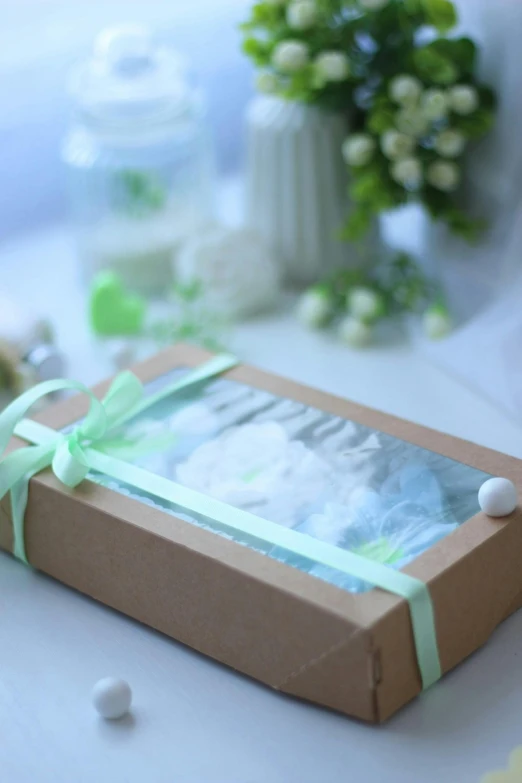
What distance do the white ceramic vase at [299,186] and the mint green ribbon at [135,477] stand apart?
0.28 m

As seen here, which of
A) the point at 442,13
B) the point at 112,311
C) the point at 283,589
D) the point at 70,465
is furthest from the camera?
the point at 112,311

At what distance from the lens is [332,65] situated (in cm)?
92

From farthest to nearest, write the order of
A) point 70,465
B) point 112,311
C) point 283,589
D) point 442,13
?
1. point 112,311
2. point 442,13
3. point 70,465
4. point 283,589

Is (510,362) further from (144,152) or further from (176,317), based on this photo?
(144,152)

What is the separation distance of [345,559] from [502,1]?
55 cm

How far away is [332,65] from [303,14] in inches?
1.9

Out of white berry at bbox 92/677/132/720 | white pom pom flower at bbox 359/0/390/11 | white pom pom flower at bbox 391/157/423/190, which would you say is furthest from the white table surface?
white pom pom flower at bbox 359/0/390/11

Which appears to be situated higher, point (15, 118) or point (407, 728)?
point (15, 118)

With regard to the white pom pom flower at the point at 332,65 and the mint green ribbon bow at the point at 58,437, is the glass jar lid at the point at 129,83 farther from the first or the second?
the mint green ribbon bow at the point at 58,437

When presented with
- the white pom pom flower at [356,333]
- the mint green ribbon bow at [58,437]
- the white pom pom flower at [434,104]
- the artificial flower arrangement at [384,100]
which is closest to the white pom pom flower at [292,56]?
the artificial flower arrangement at [384,100]

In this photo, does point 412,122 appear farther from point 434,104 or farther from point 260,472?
point 260,472

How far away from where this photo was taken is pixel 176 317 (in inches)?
40.4

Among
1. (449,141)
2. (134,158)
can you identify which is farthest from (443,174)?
(134,158)

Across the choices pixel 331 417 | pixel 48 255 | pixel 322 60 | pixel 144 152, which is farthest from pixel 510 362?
pixel 48 255
